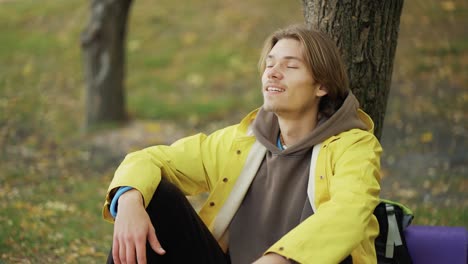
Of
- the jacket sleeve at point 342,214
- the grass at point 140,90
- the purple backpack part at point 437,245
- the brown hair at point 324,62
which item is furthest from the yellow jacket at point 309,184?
the grass at point 140,90

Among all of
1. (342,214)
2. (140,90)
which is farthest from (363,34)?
(140,90)

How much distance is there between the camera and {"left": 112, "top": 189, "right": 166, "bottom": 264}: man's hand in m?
2.92

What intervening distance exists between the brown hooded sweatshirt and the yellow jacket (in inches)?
1.8

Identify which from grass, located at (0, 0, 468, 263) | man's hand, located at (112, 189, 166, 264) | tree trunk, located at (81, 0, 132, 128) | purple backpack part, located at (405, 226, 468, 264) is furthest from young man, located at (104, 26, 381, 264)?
tree trunk, located at (81, 0, 132, 128)

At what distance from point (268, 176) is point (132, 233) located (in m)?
0.72

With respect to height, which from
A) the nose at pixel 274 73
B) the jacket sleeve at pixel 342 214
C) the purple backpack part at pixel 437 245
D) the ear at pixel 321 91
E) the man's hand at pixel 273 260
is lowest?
the purple backpack part at pixel 437 245

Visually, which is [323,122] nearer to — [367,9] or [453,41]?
[367,9]

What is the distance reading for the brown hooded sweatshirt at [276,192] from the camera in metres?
3.18

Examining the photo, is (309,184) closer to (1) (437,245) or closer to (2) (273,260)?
(2) (273,260)

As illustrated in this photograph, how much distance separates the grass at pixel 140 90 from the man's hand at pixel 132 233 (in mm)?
1695

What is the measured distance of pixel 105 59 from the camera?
863cm

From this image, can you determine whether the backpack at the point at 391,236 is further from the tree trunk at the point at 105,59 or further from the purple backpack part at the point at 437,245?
the tree trunk at the point at 105,59

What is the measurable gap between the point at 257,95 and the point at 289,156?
21.6 ft

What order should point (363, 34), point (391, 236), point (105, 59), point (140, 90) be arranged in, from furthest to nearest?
point (140, 90), point (105, 59), point (363, 34), point (391, 236)
